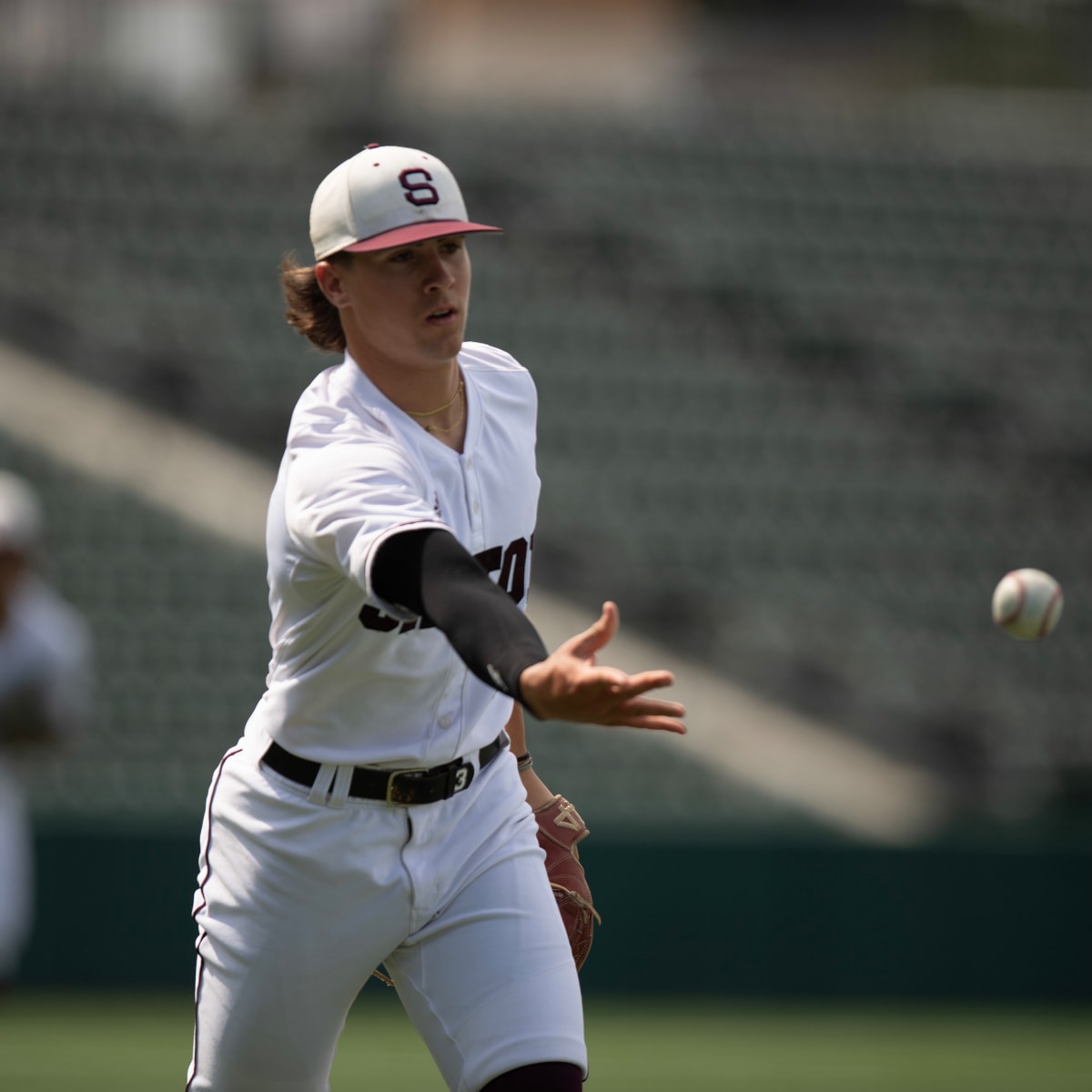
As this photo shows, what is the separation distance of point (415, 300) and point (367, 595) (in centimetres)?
64

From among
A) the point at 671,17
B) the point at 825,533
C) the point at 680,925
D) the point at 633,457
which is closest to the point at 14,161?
the point at 633,457

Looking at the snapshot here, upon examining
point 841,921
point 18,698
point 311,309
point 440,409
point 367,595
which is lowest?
point 841,921

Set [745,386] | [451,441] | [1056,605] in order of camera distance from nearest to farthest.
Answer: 1. [451,441]
2. [1056,605]
3. [745,386]

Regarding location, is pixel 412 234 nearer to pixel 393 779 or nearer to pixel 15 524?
pixel 393 779

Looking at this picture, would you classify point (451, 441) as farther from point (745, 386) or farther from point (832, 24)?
point (832, 24)

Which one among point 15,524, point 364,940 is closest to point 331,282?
point 364,940

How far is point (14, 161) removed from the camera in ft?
47.3

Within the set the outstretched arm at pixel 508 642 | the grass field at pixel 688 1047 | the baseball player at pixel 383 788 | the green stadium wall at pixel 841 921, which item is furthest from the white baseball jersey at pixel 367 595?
the green stadium wall at pixel 841 921

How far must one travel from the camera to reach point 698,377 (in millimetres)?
15039

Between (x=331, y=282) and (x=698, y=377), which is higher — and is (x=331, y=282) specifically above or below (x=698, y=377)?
above

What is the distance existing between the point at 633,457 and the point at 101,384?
163 inches

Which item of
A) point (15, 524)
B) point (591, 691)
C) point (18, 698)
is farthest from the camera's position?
point (15, 524)

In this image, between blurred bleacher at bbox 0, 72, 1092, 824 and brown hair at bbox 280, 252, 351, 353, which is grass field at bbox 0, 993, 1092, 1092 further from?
brown hair at bbox 280, 252, 351, 353

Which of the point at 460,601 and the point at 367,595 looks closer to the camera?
the point at 460,601
